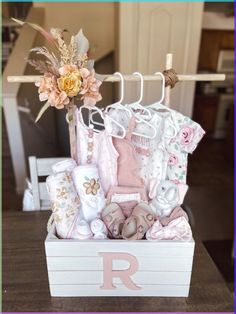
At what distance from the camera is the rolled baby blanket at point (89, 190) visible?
759mm

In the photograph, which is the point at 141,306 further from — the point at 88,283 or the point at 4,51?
the point at 4,51

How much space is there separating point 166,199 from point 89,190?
0.64 feet

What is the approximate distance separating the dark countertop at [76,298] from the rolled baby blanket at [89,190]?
207 millimetres

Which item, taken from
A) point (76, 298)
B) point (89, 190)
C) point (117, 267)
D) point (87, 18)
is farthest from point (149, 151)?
point (87, 18)

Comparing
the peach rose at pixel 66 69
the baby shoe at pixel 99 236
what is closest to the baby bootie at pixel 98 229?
the baby shoe at pixel 99 236

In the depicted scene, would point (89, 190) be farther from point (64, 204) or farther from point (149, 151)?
point (149, 151)

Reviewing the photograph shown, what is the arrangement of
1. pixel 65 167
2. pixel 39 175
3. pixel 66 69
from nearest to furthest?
pixel 66 69 < pixel 65 167 < pixel 39 175

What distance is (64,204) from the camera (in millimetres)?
743

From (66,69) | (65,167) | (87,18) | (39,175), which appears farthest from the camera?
(87,18)

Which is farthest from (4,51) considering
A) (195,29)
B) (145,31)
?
(195,29)

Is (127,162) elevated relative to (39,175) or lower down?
elevated

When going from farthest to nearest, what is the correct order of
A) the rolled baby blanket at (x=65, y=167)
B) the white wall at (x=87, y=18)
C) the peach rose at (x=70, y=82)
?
the white wall at (x=87, y=18), the rolled baby blanket at (x=65, y=167), the peach rose at (x=70, y=82)

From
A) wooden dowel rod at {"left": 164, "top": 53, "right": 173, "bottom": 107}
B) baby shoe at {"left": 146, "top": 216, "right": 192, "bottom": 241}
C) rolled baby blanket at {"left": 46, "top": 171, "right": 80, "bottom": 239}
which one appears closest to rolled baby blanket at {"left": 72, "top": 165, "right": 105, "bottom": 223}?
rolled baby blanket at {"left": 46, "top": 171, "right": 80, "bottom": 239}

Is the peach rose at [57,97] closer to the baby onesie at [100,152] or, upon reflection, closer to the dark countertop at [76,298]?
the baby onesie at [100,152]
